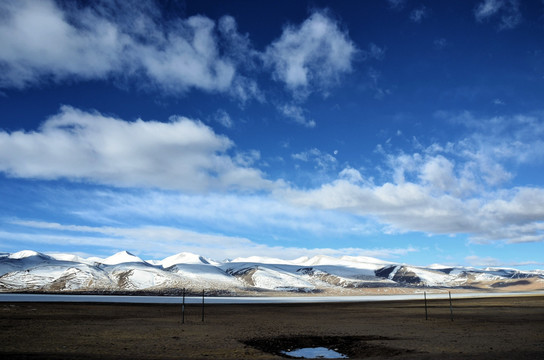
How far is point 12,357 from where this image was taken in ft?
61.2

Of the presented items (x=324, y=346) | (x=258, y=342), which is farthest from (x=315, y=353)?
(x=258, y=342)

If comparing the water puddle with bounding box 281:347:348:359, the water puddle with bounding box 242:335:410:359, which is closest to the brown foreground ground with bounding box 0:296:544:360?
the water puddle with bounding box 242:335:410:359

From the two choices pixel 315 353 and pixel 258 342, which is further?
pixel 258 342

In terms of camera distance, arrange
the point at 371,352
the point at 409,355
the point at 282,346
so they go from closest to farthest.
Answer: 1. the point at 409,355
2. the point at 371,352
3. the point at 282,346

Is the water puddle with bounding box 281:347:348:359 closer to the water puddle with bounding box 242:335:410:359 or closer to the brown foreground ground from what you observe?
the water puddle with bounding box 242:335:410:359

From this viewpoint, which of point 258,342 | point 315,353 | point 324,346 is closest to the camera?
point 315,353

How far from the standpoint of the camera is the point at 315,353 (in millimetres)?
25078

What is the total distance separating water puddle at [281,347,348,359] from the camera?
23.5 metres

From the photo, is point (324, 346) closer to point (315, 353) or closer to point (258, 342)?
point (315, 353)

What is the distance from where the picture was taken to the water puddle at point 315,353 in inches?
926

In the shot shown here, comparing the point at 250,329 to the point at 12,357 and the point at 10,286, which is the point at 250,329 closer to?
the point at 12,357

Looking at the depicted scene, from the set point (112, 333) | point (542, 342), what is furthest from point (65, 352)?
point (542, 342)

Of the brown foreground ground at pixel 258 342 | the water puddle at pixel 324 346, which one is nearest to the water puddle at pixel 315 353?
the water puddle at pixel 324 346

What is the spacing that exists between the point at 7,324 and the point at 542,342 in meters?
42.9
